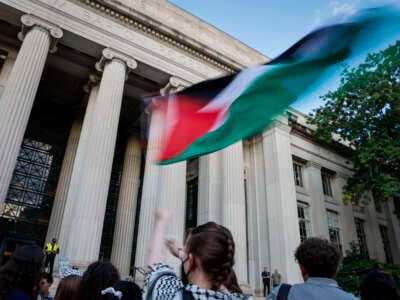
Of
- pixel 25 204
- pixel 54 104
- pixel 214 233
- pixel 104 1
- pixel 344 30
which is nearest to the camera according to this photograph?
pixel 214 233

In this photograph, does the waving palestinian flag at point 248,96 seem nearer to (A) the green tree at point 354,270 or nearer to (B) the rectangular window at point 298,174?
(A) the green tree at point 354,270

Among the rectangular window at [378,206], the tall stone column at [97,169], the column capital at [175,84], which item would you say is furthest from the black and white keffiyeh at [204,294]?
the rectangular window at [378,206]

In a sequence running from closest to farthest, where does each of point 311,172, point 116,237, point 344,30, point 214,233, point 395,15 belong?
point 214,233 → point 395,15 → point 344,30 → point 116,237 → point 311,172

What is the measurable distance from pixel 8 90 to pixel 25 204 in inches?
303

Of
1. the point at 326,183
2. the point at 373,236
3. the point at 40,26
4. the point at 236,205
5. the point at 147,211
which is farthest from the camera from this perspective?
the point at 326,183

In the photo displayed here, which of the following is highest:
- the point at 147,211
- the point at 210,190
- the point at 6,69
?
the point at 6,69

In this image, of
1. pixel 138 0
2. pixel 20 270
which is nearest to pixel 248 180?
pixel 138 0

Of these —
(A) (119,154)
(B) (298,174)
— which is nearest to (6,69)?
(A) (119,154)

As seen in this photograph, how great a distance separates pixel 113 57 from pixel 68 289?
14160 millimetres

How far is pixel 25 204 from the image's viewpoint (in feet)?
57.4

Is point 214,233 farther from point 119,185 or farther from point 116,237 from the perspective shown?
point 119,185

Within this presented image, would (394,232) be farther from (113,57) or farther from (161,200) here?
(113,57)

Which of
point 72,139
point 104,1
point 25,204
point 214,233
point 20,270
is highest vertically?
point 104,1

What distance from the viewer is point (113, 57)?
1551 centimetres
